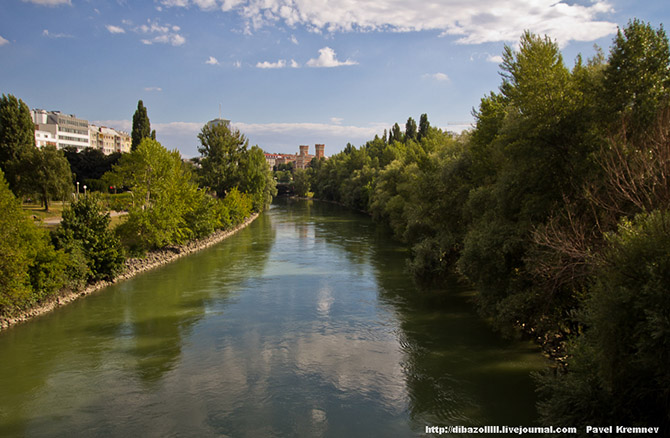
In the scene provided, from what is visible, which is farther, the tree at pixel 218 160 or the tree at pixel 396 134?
the tree at pixel 396 134

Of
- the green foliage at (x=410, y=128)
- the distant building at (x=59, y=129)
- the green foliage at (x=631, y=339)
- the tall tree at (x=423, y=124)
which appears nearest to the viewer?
the green foliage at (x=631, y=339)

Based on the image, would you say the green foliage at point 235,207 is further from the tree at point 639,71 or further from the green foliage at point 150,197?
the tree at point 639,71

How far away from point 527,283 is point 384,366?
5321 mm

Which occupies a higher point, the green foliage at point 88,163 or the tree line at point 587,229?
the green foliage at point 88,163

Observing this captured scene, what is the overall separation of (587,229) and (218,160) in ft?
187

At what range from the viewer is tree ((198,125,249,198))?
63.6 metres

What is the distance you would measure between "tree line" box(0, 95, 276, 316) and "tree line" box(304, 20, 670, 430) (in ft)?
55.8

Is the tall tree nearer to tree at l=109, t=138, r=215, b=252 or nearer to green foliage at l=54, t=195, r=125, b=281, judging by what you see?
tree at l=109, t=138, r=215, b=252

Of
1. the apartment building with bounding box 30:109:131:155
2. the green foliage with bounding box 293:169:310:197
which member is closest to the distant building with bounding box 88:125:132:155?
the apartment building with bounding box 30:109:131:155

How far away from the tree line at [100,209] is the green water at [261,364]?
5.42 feet

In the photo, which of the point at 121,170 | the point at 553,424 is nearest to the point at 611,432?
the point at 553,424

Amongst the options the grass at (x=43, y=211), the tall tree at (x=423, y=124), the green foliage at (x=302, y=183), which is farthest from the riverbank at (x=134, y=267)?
the green foliage at (x=302, y=183)

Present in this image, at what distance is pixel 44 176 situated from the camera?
43031 millimetres

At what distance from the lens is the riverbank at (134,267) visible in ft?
63.2
